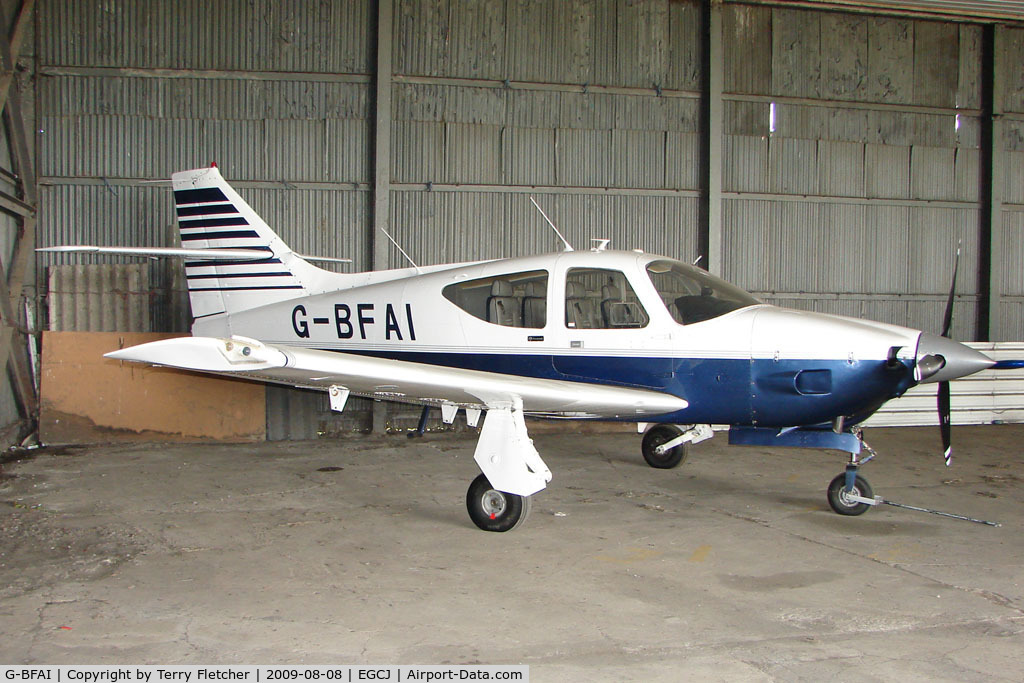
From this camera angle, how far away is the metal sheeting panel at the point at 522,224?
10.0 m

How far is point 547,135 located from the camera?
10.3m

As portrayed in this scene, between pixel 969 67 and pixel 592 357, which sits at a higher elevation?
pixel 969 67

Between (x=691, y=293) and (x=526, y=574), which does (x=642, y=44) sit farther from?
(x=526, y=574)

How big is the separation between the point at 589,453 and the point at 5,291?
6.48 m

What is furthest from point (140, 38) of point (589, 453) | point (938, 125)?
point (938, 125)

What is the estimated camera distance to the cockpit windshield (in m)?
5.72

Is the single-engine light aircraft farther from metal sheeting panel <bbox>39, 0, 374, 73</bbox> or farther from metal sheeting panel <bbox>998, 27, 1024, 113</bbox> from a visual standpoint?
metal sheeting panel <bbox>998, 27, 1024, 113</bbox>

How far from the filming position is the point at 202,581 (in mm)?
4203

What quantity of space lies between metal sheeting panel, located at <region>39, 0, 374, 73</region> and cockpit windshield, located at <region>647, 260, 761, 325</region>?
19.4ft

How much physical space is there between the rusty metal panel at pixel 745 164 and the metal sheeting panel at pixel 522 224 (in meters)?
0.69

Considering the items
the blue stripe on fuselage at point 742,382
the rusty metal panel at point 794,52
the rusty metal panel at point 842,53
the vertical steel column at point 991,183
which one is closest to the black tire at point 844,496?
the blue stripe on fuselage at point 742,382

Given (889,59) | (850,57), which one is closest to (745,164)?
(850,57)

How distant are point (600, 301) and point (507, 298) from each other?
2.67 feet

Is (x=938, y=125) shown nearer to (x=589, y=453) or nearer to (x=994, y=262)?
(x=994, y=262)
